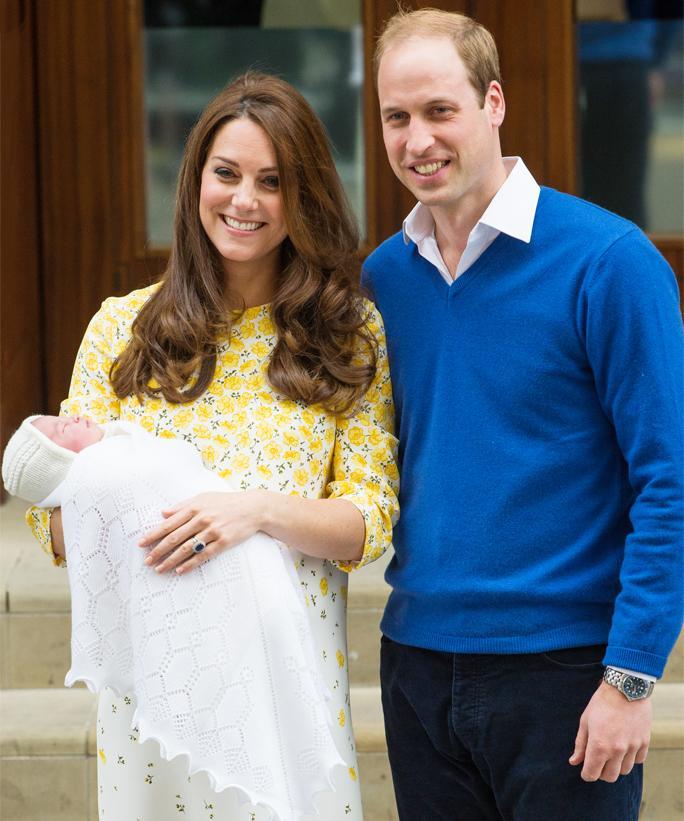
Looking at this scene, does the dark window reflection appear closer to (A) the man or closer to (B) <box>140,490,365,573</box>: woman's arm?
(A) the man

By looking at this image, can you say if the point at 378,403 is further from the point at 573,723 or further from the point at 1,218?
the point at 1,218

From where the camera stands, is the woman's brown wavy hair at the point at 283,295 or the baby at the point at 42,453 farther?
the woman's brown wavy hair at the point at 283,295

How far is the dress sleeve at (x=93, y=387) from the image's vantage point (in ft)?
8.14

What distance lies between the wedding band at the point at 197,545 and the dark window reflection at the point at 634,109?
123 inches

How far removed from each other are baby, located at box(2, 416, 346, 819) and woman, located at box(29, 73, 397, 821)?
4.6 inches

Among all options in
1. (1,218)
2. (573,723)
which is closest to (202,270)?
(573,723)

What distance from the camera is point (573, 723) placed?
7.52 feet

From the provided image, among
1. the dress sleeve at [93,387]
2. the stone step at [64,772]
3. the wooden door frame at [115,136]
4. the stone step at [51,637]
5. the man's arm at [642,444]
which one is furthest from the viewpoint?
the wooden door frame at [115,136]

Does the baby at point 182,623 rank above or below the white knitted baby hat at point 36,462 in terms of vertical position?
below

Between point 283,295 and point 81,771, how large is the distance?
1.72 metres

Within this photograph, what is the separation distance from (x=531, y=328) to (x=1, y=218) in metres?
2.81

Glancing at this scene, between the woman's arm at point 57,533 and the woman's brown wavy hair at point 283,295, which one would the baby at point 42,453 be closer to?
the woman's arm at point 57,533

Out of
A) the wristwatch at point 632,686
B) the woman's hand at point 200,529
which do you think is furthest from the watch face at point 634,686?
the woman's hand at point 200,529

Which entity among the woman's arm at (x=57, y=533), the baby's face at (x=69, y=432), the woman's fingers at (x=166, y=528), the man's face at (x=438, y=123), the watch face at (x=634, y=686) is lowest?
the watch face at (x=634, y=686)
